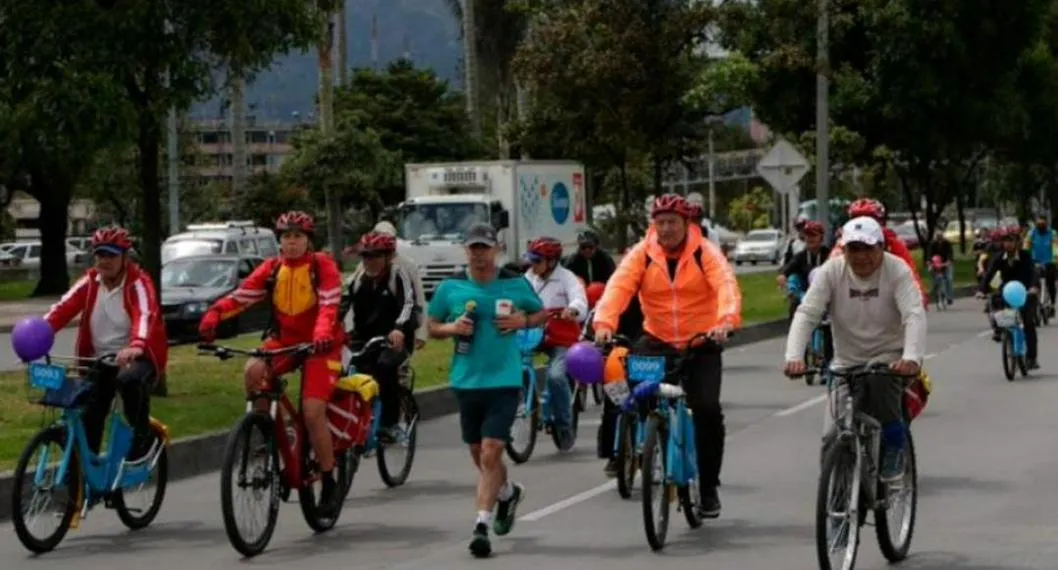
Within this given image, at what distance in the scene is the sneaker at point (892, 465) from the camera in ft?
34.8

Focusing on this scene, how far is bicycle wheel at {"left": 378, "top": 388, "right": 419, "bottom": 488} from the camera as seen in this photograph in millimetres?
14867

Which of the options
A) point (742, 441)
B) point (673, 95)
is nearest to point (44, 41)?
point (742, 441)

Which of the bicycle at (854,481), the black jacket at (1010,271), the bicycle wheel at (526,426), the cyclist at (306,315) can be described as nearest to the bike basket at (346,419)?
the cyclist at (306,315)

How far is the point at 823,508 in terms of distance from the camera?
960cm

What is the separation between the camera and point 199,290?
114 ft

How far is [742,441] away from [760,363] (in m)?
10.1

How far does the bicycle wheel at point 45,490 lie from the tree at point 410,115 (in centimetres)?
6921

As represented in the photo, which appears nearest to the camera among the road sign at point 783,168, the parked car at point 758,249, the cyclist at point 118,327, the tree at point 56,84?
the cyclist at point 118,327

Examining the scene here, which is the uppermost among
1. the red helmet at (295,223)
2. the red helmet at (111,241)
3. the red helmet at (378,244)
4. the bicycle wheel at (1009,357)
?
the red helmet at (295,223)

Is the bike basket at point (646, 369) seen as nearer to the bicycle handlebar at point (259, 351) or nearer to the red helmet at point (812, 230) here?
the bicycle handlebar at point (259, 351)

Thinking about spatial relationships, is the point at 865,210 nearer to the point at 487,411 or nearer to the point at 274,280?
the point at 487,411

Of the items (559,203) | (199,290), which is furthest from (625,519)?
(559,203)

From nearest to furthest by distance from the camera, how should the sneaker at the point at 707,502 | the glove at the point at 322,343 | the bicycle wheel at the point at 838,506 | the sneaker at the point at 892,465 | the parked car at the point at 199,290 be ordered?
the bicycle wheel at the point at 838,506 → the sneaker at the point at 892,465 → the glove at the point at 322,343 → the sneaker at the point at 707,502 → the parked car at the point at 199,290

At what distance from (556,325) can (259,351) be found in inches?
194
